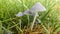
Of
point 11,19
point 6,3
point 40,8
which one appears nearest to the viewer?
point 40,8

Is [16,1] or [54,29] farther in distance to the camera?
[16,1]

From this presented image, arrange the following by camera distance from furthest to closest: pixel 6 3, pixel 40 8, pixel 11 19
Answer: pixel 6 3, pixel 11 19, pixel 40 8

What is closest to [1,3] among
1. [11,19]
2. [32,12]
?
[11,19]

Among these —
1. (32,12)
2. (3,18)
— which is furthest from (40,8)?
(3,18)

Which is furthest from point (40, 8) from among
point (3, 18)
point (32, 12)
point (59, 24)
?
point (3, 18)

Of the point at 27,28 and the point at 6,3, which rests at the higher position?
the point at 6,3

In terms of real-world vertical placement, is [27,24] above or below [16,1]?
below

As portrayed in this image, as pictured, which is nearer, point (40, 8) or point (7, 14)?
point (40, 8)

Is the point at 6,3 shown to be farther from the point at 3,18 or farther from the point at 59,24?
the point at 59,24

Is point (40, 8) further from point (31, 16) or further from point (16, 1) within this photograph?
point (16, 1)
